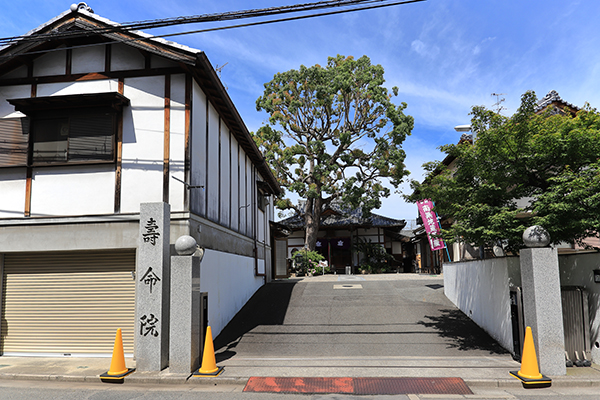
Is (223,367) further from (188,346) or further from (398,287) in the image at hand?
(398,287)

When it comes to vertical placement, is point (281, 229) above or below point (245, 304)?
above

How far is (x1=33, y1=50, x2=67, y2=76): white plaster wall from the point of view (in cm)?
986

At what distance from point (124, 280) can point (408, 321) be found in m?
7.82

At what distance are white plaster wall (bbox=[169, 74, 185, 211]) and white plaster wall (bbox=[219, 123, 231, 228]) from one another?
2639mm

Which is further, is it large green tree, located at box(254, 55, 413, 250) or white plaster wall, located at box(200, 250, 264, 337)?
large green tree, located at box(254, 55, 413, 250)

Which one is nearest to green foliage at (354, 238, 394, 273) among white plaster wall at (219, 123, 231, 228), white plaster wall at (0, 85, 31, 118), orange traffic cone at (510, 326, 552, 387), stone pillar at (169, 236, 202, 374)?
white plaster wall at (219, 123, 231, 228)

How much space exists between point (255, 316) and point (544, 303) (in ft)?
26.9

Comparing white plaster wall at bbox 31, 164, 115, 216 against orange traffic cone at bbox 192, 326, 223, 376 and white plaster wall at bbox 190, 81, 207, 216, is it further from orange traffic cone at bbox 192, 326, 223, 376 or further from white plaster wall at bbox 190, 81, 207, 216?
orange traffic cone at bbox 192, 326, 223, 376

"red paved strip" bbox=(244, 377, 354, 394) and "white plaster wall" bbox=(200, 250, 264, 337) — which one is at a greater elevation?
"white plaster wall" bbox=(200, 250, 264, 337)

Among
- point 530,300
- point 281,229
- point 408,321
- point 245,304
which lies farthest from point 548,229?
point 281,229

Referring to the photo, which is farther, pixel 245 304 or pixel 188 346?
pixel 245 304

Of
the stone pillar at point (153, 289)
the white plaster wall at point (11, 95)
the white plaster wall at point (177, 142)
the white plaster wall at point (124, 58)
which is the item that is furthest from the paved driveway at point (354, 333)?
the white plaster wall at point (11, 95)

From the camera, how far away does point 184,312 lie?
25.8 feet

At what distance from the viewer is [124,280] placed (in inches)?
364
